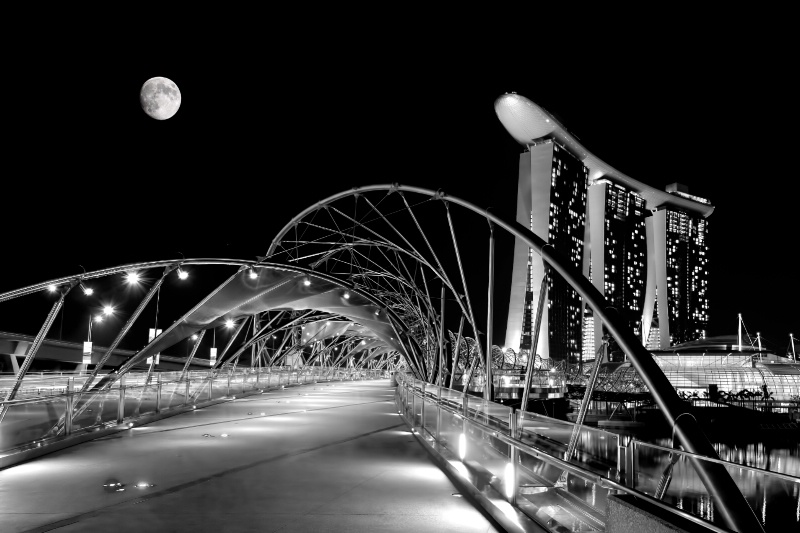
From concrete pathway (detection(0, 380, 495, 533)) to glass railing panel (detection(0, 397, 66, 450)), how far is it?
54 centimetres

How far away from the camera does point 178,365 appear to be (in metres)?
82.6

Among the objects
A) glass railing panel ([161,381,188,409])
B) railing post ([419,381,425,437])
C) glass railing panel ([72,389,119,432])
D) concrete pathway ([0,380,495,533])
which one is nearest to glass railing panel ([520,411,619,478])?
concrete pathway ([0,380,495,533])

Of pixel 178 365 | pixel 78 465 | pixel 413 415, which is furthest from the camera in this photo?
pixel 178 365

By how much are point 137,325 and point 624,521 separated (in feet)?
282

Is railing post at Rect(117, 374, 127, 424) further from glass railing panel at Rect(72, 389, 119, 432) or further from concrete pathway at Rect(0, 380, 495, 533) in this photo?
concrete pathway at Rect(0, 380, 495, 533)

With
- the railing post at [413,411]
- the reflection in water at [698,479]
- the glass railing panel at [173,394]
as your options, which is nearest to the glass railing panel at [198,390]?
the glass railing panel at [173,394]

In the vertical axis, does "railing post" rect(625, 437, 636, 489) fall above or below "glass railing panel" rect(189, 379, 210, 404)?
above

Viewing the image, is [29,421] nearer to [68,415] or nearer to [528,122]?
[68,415]

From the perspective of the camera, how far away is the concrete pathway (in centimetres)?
774

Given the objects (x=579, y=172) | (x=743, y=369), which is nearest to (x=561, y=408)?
(x=743, y=369)

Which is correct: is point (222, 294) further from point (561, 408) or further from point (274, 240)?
point (561, 408)

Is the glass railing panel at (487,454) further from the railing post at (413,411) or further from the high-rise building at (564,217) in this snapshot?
the high-rise building at (564,217)

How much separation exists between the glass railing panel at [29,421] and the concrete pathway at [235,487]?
1.77 ft

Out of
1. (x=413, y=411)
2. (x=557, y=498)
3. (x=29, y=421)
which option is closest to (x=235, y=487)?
(x=557, y=498)
